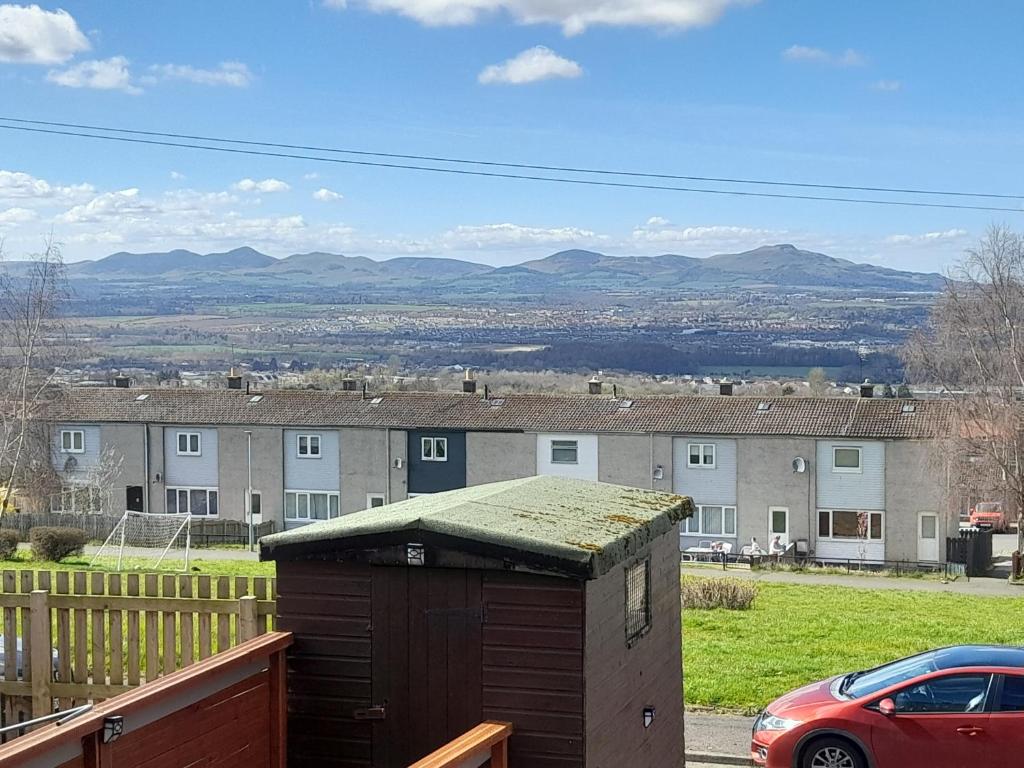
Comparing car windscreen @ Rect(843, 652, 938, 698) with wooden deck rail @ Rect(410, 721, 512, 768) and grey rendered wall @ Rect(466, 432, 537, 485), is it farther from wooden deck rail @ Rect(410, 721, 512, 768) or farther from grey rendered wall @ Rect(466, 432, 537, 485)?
grey rendered wall @ Rect(466, 432, 537, 485)

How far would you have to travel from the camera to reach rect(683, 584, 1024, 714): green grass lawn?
14.0 m

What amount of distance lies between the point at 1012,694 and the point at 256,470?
51.2 metres

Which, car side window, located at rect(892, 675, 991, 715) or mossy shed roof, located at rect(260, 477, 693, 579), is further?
car side window, located at rect(892, 675, 991, 715)

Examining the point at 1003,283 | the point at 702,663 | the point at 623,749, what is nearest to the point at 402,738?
the point at 623,749

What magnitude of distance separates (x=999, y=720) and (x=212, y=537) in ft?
156

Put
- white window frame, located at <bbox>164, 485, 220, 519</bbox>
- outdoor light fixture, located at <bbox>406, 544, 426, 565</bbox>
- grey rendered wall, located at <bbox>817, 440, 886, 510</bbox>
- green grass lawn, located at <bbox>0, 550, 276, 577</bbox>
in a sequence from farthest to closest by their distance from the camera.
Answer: white window frame, located at <bbox>164, 485, 220, 519</bbox> < grey rendered wall, located at <bbox>817, 440, 886, 510</bbox> < green grass lawn, located at <bbox>0, 550, 276, 577</bbox> < outdoor light fixture, located at <bbox>406, 544, 426, 565</bbox>

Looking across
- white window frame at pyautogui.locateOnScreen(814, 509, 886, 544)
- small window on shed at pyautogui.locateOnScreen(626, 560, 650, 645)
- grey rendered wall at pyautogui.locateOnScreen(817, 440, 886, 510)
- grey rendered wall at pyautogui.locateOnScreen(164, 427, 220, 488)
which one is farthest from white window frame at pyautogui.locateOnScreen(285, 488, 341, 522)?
small window on shed at pyautogui.locateOnScreen(626, 560, 650, 645)

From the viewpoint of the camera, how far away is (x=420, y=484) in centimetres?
5625

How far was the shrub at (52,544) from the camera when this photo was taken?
26172 millimetres

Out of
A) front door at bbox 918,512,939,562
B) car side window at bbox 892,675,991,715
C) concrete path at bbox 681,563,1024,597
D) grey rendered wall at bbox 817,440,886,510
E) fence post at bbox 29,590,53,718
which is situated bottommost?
front door at bbox 918,512,939,562

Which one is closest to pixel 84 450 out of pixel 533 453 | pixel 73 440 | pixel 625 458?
pixel 73 440

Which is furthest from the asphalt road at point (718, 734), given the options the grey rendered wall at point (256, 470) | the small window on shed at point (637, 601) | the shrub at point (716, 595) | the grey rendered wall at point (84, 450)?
the grey rendered wall at point (84, 450)

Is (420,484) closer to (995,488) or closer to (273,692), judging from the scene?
(995,488)

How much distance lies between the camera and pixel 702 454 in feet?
176
